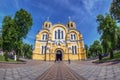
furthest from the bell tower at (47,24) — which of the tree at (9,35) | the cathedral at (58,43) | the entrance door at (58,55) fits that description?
the tree at (9,35)

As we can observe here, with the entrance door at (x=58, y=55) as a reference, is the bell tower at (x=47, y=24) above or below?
above

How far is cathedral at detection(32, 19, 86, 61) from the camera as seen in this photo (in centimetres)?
5972

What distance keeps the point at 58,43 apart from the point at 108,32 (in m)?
29.7

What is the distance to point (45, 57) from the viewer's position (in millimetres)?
59438

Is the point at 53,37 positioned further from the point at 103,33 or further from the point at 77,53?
the point at 103,33

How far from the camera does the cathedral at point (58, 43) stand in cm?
5972

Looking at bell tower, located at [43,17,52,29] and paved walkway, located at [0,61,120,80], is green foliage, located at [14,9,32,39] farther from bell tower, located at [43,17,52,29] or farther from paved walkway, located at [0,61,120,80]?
bell tower, located at [43,17,52,29]

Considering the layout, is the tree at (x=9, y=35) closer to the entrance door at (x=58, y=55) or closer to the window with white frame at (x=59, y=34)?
the entrance door at (x=58, y=55)

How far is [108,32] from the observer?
34781 mm

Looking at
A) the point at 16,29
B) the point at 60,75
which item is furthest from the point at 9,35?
the point at 60,75

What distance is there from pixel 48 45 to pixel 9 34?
28.0 meters

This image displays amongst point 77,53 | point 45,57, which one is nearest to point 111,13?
point 77,53

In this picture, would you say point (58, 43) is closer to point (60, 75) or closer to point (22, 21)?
point (22, 21)

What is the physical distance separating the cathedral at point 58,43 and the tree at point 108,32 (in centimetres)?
2558
